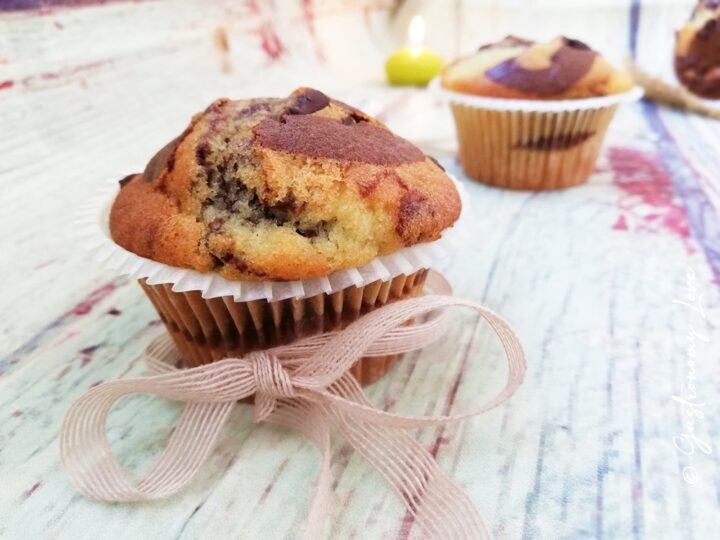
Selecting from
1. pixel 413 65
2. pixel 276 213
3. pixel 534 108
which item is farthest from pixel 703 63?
pixel 276 213

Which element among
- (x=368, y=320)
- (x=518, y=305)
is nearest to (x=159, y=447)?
(x=368, y=320)

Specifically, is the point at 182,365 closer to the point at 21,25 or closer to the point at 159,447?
the point at 159,447

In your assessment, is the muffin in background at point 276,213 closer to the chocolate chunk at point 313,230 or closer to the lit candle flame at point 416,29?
the chocolate chunk at point 313,230

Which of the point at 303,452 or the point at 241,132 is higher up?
the point at 241,132

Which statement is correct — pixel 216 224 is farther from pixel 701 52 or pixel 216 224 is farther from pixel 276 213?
pixel 701 52

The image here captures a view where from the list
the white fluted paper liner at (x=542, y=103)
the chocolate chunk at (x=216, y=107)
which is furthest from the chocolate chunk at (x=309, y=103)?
the white fluted paper liner at (x=542, y=103)

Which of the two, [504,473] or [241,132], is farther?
[241,132]

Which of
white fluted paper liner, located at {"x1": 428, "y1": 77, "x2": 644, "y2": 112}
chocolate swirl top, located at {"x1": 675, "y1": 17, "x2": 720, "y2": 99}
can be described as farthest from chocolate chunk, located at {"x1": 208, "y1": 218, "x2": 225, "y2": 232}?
chocolate swirl top, located at {"x1": 675, "y1": 17, "x2": 720, "y2": 99}
